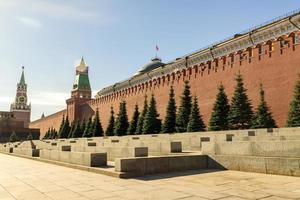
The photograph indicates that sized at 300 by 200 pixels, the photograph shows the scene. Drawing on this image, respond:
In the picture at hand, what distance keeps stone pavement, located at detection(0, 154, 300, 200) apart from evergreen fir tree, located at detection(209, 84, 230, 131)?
46.1ft

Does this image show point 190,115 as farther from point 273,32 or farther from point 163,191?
point 163,191

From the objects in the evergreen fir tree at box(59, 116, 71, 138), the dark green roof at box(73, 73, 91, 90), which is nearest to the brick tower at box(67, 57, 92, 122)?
the dark green roof at box(73, 73, 91, 90)

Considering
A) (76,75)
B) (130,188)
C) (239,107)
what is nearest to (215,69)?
(239,107)

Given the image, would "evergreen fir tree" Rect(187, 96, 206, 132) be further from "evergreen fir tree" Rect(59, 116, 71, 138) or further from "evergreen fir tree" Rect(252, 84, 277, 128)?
"evergreen fir tree" Rect(59, 116, 71, 138)

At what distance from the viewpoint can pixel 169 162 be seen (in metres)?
6.41

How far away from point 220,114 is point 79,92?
48033 mm

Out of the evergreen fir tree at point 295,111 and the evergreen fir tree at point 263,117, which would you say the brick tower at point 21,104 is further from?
the evergreen fir tree at point 295,111

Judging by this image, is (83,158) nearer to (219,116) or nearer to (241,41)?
(219,116)

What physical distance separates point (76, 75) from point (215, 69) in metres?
50.8

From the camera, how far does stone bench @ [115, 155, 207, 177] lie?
19.2 ft

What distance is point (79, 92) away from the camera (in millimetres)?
64750

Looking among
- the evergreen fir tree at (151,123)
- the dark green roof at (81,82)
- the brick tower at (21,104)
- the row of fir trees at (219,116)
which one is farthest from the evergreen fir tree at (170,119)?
the brick tower at (21,104)

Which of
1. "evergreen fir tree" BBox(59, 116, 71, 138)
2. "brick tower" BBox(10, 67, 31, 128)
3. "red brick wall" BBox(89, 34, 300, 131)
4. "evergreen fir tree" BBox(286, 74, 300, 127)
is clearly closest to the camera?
"evergreen fir tree" BBox(286, 74, 300, 127)

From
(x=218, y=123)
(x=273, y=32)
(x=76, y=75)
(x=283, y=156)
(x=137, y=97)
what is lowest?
(x=283, y=156)
